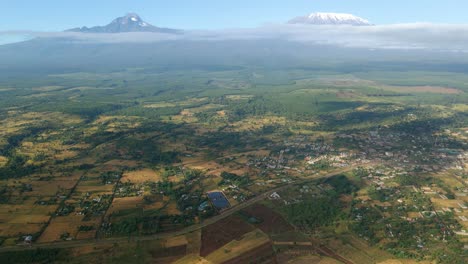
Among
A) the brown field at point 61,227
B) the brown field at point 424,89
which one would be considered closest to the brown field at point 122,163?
the brown field at point 61,227

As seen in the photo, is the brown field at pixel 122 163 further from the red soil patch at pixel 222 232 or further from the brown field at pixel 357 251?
the brown field at pixel 357 251

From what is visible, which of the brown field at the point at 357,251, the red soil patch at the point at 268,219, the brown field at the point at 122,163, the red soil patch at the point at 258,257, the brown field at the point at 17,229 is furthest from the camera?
the brown field at the point at 122,163

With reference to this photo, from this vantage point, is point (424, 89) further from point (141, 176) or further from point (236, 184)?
point (141, 176)

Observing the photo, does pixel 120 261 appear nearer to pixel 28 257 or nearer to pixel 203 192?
pixel 28 257

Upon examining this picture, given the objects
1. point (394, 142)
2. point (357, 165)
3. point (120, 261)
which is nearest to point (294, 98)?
point (394, 142)

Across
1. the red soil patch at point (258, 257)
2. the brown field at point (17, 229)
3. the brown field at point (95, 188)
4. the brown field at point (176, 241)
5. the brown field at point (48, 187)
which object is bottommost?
the brown field at point (48, 187)

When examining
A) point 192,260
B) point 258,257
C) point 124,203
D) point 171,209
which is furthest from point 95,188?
point 258,257
